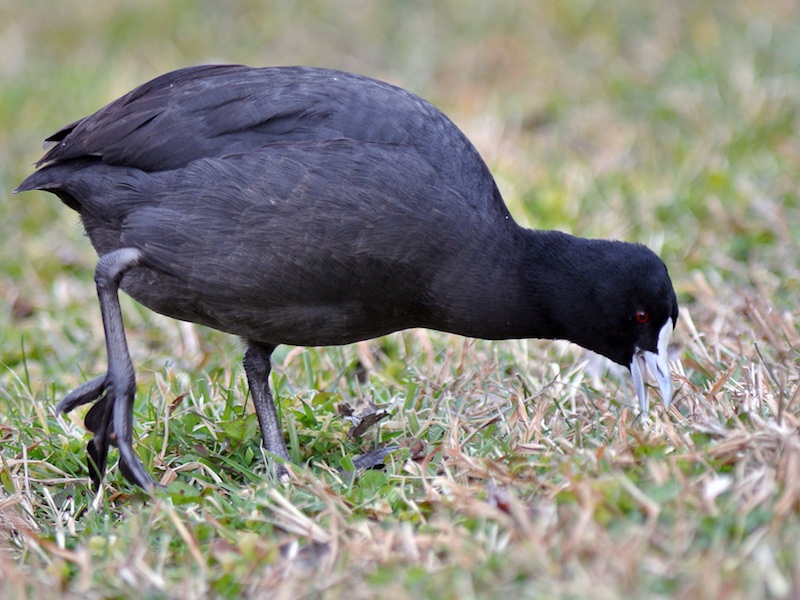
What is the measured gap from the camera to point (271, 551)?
9.00 feet

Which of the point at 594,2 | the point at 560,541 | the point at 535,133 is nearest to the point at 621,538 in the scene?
the point at 560,541

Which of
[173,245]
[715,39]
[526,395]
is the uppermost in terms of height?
[715,39]

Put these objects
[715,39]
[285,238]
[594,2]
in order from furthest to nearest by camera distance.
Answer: [594,2] < [715,39] < [285,238]

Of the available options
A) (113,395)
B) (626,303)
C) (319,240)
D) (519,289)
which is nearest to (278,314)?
(319,240)

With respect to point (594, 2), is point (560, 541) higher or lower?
lower

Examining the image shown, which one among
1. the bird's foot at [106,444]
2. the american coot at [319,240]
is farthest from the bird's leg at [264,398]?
the bird's foot at [106,444]

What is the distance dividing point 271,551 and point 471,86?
5.81m

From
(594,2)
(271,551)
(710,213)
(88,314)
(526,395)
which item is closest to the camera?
(271,551)

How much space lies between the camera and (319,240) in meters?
3.44

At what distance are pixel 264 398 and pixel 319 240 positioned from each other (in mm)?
692

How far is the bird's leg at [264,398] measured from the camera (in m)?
3.70

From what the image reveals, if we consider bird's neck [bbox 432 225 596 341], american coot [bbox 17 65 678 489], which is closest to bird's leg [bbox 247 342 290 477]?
american coot [bbox 17 65 678 489]

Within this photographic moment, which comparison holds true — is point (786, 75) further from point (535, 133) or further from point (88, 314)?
point (88, 314)

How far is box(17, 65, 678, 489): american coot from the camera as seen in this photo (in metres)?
3.47
